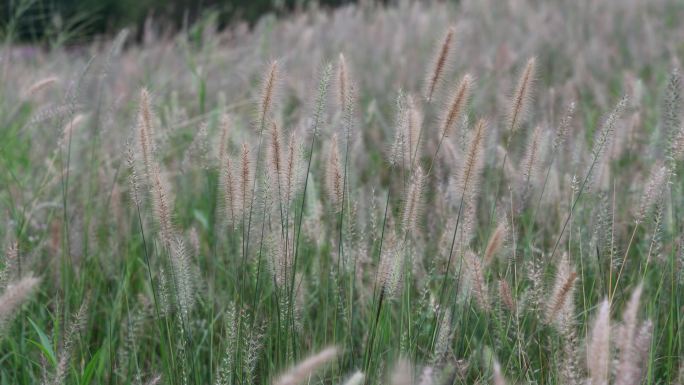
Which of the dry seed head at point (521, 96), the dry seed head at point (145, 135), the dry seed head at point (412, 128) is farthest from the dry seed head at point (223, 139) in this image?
the dry seed head at point (521, 96)

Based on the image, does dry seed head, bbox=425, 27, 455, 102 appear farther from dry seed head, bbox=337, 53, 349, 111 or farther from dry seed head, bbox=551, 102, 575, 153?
dry seed head, bbox=551, 102, 575, 153

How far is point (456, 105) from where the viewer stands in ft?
5.76

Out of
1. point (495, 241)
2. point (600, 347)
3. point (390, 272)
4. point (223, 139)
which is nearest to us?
point (600, 347)

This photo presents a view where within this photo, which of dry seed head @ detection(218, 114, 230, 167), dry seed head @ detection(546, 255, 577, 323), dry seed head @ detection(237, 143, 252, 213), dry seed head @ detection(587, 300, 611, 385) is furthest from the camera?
dry seed head @ detection(218, 114, 230, 167)

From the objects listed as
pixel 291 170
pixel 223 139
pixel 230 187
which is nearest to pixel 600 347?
pixel 291 170

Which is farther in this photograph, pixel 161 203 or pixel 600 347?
pixel 161 203

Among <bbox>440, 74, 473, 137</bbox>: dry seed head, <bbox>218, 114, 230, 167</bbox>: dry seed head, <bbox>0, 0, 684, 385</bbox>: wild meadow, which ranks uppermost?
<bbox>440, 74, 473, 137</bbox>: dry seed head

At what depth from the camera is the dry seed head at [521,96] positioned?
1.76 meters

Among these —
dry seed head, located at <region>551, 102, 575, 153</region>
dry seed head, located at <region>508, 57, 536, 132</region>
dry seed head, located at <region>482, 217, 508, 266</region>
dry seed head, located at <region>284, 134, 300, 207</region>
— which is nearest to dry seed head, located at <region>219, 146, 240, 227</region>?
dry seed head, located at <region>284, 134, 300, 207</region>

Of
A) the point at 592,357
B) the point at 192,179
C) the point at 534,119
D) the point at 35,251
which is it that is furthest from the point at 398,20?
the point at 592,357

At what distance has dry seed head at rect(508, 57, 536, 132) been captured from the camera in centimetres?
176

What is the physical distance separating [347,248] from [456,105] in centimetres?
55

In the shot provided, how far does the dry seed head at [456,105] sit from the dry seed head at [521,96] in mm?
131

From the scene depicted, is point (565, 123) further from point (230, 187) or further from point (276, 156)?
point (230, 187)
